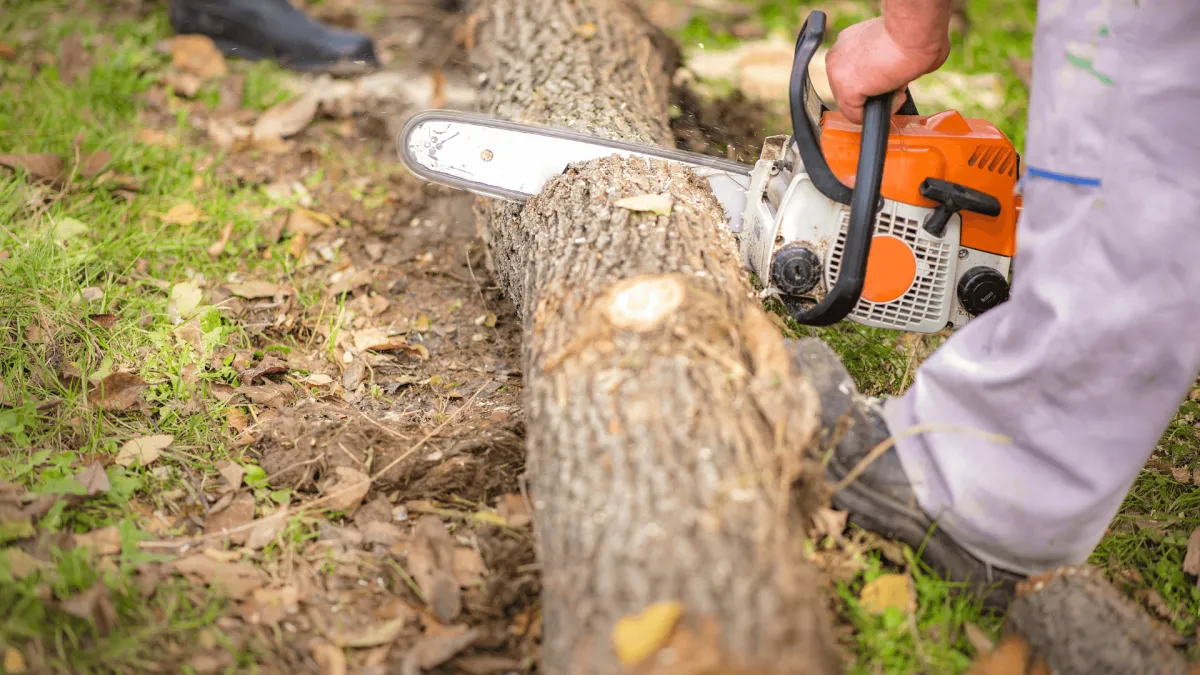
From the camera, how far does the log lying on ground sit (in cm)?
177

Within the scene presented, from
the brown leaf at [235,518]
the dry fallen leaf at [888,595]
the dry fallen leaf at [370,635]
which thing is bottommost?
the dry fallen leaf at [888,595]

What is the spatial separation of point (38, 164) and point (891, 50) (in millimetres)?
2821

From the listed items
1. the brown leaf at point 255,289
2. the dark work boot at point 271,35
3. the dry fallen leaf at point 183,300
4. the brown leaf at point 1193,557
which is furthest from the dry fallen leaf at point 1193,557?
the dark work boot at point 271,35

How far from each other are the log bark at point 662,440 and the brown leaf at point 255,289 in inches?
36.4

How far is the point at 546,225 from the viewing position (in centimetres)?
250

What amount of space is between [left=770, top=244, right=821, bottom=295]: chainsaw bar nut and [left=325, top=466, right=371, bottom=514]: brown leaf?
115 cm

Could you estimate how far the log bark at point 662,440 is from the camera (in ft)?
4.92

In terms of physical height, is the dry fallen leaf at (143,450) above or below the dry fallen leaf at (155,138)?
below

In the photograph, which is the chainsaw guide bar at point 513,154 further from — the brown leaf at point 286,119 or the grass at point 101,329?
the brown leaf at point 286,119

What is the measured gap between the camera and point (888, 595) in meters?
1.94

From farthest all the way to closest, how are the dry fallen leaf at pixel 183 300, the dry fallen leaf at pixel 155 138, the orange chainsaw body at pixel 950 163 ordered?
the dry fallen leaf at pixel 155 138 < the dry fallen leaf at pixel 183 300 < the orange chainsaw body at pixel 950 163

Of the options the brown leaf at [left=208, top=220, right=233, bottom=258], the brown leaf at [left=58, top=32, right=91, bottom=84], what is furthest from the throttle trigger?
the brown leaf at [left=58, top=32, right=91, bottom=84]

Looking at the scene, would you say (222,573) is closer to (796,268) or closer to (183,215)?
(796,268)

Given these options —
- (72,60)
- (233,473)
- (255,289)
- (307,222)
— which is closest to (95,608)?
(233,473)
